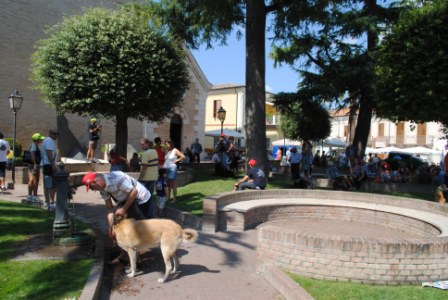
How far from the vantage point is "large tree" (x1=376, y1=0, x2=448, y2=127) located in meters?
10.8

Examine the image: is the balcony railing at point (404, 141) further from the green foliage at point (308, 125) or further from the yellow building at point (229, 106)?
the green foliage at point (308, 125)

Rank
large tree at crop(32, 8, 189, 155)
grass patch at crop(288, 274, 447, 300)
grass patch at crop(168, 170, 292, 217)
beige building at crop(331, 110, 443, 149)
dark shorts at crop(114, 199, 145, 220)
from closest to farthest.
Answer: grass patch at crop(288, 274, 447, 300) < dark shorts at crop(114, 199, 145, 220) < grass patch at crop(168, 170, 292, 217) < large tree at crop(32, 8, 189, 155) < beige building at crop(331, 110, 443, 149)

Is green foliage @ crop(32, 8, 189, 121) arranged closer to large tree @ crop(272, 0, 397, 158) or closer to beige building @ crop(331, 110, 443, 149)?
large tree @ crop(272, 0, 397, 158)

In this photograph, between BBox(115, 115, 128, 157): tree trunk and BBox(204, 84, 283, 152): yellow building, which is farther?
BBox(204, 84, 283, 152): yellow building

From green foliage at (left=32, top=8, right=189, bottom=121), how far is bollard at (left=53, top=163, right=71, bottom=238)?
6.60 m

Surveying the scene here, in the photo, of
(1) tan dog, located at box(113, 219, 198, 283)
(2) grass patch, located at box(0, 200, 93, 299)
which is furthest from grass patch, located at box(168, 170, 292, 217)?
(2) grass patch, located at box(0, 200, 93, 299)

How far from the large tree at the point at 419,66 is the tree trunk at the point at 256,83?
3.78m

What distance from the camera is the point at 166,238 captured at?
207 inches

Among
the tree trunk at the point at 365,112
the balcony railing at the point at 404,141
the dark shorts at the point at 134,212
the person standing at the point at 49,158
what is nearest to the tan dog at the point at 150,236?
the dark shorts at the point at 134,212

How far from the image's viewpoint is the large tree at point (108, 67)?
1251 cm

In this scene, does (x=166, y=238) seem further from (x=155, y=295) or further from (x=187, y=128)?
(x=187, y=128)

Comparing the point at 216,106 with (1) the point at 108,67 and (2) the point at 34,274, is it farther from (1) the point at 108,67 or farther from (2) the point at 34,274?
(2) the point at 34,274

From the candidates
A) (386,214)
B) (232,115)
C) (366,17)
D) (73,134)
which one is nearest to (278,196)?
(386,214)

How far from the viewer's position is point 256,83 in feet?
43.5
